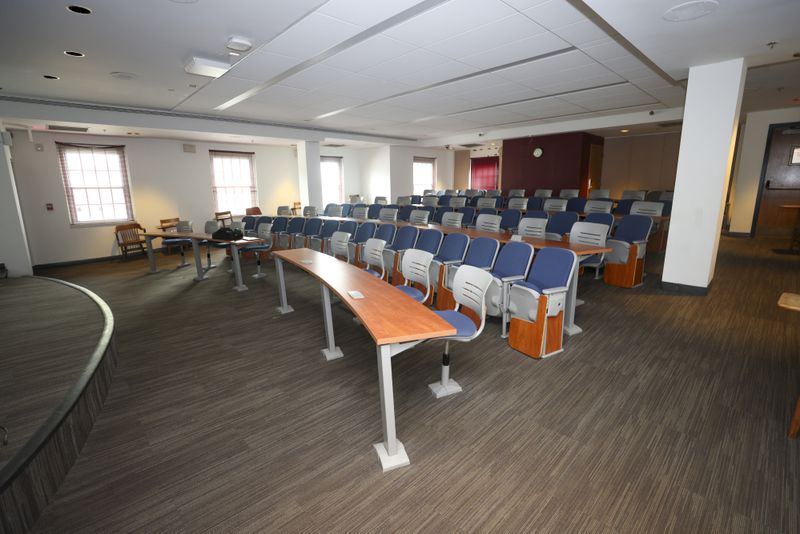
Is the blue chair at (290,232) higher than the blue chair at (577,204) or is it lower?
lower

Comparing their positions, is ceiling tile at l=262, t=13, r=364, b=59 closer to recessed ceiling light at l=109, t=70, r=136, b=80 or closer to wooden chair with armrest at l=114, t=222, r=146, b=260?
recessed ceiling light at l=109, t=70, r=136, b=80

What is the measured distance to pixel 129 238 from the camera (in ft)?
31.6

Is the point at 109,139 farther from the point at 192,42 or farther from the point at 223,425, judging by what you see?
the point at 223,425

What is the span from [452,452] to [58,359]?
388 centimetres

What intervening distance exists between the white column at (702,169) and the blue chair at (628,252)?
1.22 ft

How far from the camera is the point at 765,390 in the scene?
3.09 m

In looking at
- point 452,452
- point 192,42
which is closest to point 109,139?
point 192,42

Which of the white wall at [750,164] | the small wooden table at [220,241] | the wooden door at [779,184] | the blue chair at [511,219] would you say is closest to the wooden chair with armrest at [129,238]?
the small wooden table at [220,241]

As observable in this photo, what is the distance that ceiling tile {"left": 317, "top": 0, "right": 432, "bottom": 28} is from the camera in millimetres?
3412

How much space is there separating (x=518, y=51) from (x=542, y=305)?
3452 mm

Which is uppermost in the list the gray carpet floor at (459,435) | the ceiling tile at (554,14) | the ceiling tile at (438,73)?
the ceiling tile at (438,73)

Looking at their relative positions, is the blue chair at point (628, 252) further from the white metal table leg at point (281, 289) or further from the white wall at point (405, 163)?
the white wall at point (405, 163)

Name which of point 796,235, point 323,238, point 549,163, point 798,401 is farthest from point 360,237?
point 796,235

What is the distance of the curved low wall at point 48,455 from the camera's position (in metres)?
1.95
